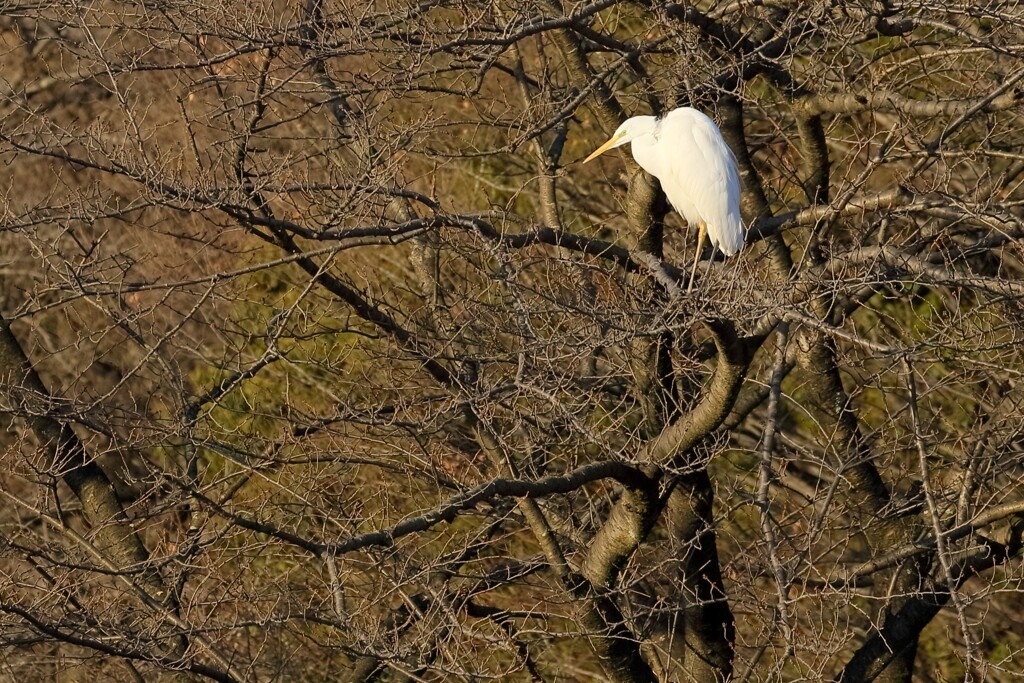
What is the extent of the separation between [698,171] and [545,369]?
5.01 feet

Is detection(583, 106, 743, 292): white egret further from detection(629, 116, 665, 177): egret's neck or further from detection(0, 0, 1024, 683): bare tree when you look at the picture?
detection(0, 0, 1024, 683): bare tree

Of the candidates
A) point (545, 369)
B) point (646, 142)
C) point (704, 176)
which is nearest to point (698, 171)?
point (704, 176)

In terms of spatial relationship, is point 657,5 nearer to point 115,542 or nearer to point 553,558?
point 553,558

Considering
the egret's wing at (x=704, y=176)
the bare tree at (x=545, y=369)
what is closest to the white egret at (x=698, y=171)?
the egret's wing at (x=704, y=176)

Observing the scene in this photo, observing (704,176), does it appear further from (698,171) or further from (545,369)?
(545,369)

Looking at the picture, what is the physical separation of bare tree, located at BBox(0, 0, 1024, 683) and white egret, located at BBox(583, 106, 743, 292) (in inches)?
7.3

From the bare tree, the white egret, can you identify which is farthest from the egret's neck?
the bare tree

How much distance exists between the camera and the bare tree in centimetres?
491

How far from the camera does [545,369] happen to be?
4.74 metres

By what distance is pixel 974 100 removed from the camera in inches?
216

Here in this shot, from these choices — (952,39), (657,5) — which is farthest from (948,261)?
(952,39)

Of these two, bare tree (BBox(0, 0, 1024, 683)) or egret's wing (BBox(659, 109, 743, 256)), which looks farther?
egret's wing (BBox(659, 109, 743, 256))

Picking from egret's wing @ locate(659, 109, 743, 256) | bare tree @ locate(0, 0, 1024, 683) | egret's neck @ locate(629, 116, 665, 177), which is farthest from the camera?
egret's neck @ locate(629, 116, 665, 177)

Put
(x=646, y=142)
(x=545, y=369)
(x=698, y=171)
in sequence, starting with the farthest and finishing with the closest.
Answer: (x=646, y=142), (x=698, y=171), (x=545, y=369)
